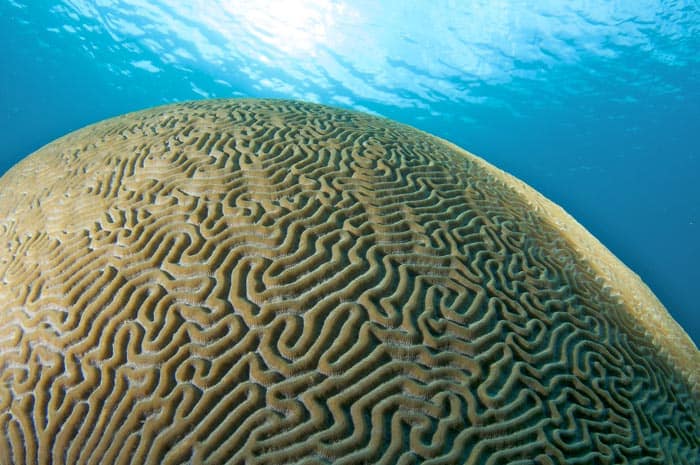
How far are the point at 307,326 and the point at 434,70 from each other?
28708mm

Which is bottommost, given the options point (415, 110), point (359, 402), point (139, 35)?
point (139, 35)

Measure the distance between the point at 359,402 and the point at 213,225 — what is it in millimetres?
1635

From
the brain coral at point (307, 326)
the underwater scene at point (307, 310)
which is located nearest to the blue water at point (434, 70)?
the underwater scene at point (307, 310)

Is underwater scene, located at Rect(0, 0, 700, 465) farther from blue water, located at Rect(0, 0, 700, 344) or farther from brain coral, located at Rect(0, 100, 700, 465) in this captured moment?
blue water, located at Rect(0, 0, 700, 344)

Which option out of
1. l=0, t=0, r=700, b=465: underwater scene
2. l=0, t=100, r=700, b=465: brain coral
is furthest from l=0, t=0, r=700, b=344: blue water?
l=0, t=100, r=700, b=465: brain coral

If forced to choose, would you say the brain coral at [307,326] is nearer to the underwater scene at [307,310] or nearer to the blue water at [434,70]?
the underwater scene at [307,310]

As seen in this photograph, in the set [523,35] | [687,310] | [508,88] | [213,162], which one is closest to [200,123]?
[213,162]

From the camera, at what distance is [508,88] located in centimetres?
2984

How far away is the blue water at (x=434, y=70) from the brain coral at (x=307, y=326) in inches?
873

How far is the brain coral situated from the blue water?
873 inches

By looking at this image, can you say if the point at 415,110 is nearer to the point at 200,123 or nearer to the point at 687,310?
the point at 687,310

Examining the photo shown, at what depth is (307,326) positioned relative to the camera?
2551mm

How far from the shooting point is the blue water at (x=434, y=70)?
2341 centimetres

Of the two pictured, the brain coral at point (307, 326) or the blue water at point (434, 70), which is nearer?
the brain coral at point (307, 326)
